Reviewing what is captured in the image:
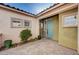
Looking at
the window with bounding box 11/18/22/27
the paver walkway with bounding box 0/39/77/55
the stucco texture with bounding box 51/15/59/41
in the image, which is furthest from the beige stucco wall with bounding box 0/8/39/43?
the stucco texture with bounding box 51/15/59/41

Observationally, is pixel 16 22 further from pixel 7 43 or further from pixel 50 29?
pixel 50 29

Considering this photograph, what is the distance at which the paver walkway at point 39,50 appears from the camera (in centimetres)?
182

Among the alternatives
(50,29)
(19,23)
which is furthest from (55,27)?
(19,23)

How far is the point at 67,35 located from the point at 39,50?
27.4 inches

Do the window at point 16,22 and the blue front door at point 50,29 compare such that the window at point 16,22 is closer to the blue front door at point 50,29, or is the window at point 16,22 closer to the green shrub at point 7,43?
the green shrub at point 7,43

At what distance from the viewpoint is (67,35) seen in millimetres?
1943

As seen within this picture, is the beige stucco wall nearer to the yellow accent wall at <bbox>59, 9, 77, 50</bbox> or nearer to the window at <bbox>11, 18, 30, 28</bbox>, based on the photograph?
the window at <bbox>11, 18, 30, 28</bbox>

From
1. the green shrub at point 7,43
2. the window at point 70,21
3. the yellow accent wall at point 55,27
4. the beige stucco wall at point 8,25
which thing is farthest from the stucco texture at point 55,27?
the green shrub at point 7,43

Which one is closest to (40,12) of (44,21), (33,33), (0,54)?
(44,21)

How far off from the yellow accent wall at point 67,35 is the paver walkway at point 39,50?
0.13m

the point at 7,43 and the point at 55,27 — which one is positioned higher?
the point at 55,27

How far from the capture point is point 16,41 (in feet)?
6.17

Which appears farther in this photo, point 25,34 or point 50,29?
point 50,29
